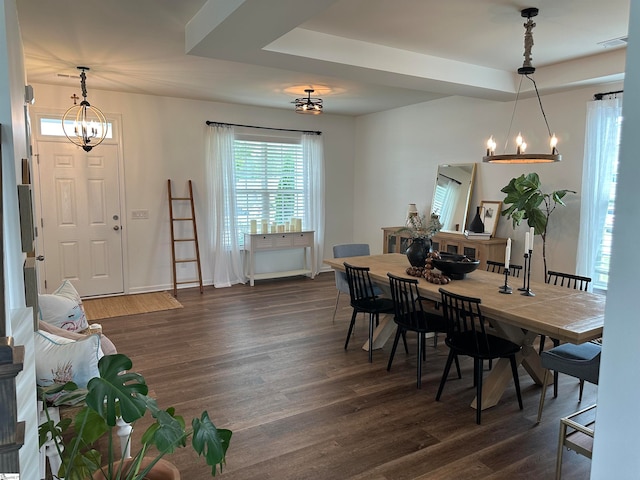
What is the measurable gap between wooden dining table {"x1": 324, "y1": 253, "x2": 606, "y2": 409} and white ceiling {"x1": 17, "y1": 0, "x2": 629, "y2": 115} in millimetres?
Result: 1987

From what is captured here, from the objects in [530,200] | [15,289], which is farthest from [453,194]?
[15,289]

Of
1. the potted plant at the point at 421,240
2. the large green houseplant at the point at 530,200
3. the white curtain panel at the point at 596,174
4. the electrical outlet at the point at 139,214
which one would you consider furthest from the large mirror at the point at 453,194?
the electrical outlet at the point at 139,214

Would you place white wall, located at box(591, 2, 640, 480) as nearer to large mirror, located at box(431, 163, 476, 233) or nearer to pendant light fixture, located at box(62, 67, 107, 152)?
large mirror, located at box(431, 163, 476, 233)

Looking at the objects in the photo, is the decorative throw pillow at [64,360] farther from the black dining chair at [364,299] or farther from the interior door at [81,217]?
the interior door at [81,217]

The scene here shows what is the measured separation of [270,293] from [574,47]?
455 cm

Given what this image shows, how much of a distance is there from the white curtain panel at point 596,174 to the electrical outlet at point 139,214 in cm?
544

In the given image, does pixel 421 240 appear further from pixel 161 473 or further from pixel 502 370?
pixel 161 473

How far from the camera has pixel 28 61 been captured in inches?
166

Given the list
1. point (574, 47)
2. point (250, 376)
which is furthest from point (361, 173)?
point (250, 376)

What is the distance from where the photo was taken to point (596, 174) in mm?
4234

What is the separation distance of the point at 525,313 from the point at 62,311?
10.4ft

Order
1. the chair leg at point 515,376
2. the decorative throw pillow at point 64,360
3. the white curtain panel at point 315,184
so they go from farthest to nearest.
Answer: the white curtain panel at point 315,184
the chair leg at point 515,376
the decorative throw pillow at point 64,360

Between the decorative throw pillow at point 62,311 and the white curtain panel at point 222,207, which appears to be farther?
the white curtain panel at point 222,207

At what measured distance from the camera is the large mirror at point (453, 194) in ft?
18.3
